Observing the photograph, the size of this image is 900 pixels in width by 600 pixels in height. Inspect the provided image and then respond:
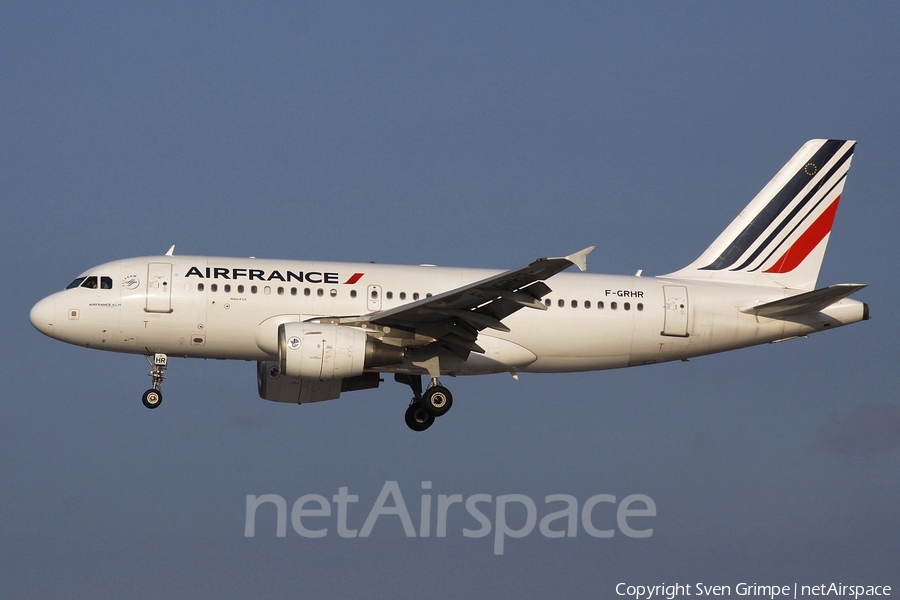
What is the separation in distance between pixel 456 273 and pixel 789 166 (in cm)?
1287

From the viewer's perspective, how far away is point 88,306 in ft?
128

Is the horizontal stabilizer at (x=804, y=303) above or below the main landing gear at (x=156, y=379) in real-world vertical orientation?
above

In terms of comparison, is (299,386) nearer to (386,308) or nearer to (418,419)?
(418,419)

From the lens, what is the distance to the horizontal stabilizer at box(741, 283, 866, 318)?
128ft

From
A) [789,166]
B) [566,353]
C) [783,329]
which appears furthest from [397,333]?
[789,166]

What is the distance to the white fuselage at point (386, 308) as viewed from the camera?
38781 mm

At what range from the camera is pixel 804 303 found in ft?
133

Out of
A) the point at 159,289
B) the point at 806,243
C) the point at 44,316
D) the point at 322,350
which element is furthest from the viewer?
the point at 806,243

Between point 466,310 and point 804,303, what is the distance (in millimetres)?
10206

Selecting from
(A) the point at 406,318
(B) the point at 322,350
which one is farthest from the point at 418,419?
(B) the point at 322,350

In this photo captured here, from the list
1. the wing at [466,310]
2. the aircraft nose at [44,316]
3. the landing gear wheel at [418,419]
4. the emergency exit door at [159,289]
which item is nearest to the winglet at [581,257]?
the wing at [466,310]

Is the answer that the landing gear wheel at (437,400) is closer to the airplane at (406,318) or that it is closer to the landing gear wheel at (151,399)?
the airplane at (406,318)

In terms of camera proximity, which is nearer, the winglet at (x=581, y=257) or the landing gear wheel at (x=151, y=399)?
the winglet at (x=581, y=257)

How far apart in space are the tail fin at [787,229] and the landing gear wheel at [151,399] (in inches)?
643
